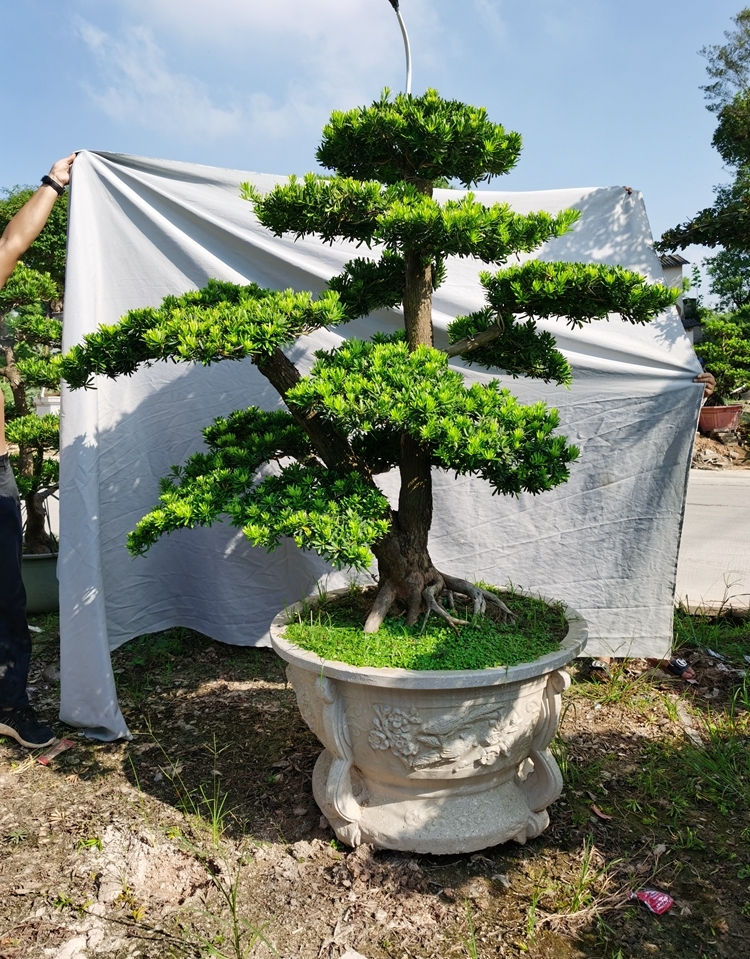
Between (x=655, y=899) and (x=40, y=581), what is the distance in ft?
9.90

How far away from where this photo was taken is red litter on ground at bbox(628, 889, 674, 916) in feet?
5.37

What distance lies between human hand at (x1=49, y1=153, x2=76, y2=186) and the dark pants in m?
0.96

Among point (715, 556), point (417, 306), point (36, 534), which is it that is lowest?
point (715, 556)

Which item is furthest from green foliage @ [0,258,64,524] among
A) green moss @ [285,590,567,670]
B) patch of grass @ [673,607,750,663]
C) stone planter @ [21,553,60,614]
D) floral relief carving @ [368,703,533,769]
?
patch of grass @ [673,607,750,663]

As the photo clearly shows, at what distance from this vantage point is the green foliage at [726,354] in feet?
28.7

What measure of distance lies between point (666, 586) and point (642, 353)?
95 cm

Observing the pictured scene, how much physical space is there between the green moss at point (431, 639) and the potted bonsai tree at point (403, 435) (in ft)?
0.07

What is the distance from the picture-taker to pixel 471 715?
69.5 inches

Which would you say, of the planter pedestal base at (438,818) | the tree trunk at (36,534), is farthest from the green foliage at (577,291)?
the tree trunk at (36,534)

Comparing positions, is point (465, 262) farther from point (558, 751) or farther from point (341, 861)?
point (341, 861)

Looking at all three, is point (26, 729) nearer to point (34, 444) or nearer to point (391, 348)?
point (34, 444)

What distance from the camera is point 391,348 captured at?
1818mm

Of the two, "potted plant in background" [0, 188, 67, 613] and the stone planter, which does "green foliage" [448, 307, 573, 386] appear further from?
the stone planter

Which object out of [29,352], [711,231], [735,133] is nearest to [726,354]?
[735,133]
